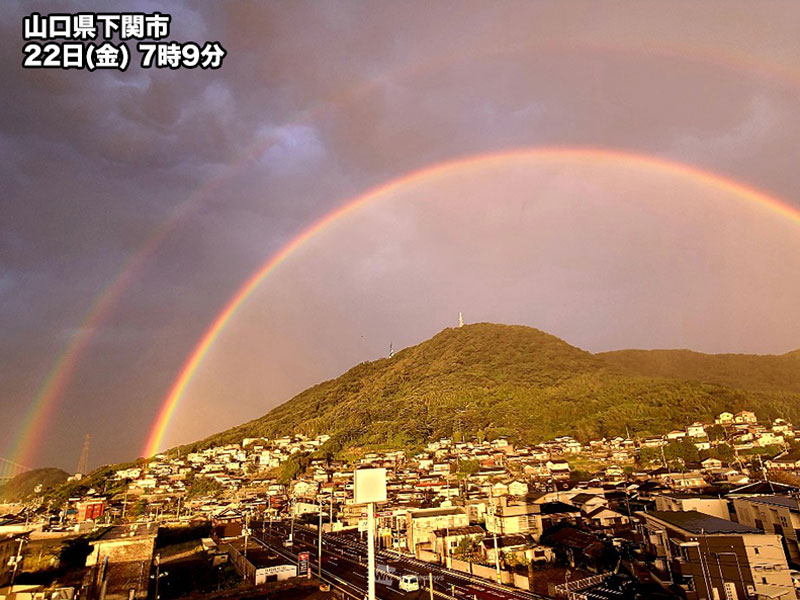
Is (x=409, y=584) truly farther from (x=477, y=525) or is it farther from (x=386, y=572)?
(x=477, y=525)

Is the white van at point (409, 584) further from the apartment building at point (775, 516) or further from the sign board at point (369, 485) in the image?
the sign board at point (369, 485)

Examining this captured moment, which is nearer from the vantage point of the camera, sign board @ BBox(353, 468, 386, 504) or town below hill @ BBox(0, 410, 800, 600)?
→ sign board @ BBox(353, 468, 386, 504)

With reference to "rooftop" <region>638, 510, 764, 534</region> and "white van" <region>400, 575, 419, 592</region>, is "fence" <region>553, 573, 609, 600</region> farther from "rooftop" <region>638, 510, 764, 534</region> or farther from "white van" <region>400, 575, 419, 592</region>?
"white van" <region>400, 575, 419, 592</region>

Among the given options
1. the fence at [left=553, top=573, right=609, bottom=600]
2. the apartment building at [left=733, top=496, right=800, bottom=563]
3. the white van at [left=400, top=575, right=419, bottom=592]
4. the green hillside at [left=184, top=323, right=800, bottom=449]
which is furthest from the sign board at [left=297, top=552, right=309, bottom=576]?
the green hillside at [left=184, top=323, right=800, bottom=449]

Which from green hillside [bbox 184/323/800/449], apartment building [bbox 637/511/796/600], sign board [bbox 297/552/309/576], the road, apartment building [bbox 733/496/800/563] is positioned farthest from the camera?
green hillside [bbox 184/323/800/449]

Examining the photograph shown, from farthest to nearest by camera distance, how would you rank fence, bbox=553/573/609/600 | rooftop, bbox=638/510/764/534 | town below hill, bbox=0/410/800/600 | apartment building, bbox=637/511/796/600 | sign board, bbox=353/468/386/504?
1. fence, bbox=553/573/609/600
2. rooftop, bbox=638/510/764/534
3. town below hill, bbox=0/410/800/600
4. apartment building, bbox=637/511/796/600
5. sign board, bbox=353/468/386/504

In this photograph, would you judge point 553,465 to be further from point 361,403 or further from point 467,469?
point 361,403

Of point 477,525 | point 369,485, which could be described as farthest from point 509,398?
point 369,485
